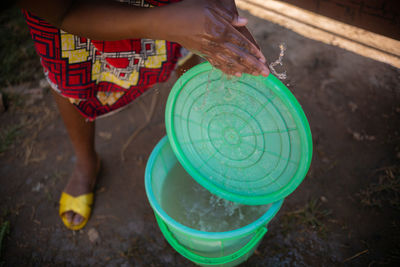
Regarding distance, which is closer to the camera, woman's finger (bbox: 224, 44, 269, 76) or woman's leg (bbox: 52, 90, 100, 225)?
woman's finger (bbox: 224, 44, 269, 76)

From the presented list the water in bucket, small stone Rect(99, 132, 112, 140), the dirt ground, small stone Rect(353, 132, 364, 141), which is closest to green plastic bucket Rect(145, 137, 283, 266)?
the water in bucket

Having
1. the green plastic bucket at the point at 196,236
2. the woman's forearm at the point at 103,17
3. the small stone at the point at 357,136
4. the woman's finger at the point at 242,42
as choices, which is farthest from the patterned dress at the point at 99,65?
the small stone at the point at 357,136

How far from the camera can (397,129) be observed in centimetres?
204

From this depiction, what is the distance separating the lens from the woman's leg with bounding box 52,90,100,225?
5.08 feet

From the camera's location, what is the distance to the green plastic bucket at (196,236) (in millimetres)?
1170

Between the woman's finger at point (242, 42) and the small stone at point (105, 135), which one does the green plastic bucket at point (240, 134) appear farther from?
the small stone at point (105, 135)

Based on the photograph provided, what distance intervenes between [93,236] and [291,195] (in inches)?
51.0

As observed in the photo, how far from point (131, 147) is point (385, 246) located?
1.77 m

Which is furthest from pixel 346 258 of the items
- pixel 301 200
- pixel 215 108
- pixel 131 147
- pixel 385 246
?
pixel 131 147

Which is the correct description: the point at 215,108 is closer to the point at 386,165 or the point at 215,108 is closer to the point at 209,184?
the point at 209,184

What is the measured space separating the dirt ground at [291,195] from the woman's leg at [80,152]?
4.7 inches

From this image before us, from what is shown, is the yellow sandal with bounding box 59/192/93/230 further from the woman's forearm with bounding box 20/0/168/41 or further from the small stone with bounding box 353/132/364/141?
the small stone with bounding box 353/132/364/141

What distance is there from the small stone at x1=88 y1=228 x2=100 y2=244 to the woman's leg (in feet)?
0.31

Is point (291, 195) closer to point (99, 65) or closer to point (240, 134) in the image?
point (240, 134)
